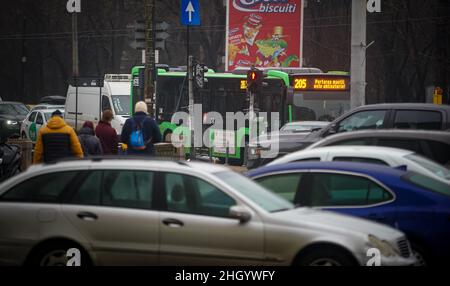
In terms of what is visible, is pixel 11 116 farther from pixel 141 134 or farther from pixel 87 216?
pixel 87 216

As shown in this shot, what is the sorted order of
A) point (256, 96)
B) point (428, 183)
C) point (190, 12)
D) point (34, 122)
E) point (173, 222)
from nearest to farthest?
point (173, 222) < point (428, 183) < point (190, 12) < point (256, 96) < point (34, 122)

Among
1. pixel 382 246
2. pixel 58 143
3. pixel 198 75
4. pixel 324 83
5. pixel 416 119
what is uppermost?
pixel 198 75

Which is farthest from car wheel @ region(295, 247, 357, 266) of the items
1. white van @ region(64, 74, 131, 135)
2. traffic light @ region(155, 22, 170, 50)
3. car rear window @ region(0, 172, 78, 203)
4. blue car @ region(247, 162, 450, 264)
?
white van @ region(64, 74, 131, 135)

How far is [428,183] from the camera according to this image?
1011 centimetres

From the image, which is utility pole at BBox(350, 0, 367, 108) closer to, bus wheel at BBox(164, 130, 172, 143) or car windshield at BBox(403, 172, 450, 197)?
Result: bus wheel at BBox(164, 130, 172, 143)

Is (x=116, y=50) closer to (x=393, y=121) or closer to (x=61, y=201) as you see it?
(x=393, y=121)

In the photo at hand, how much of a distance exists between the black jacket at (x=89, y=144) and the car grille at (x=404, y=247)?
7.45 m

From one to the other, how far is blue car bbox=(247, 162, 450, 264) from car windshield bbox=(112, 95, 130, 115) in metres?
23.4

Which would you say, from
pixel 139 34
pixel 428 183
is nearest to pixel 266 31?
pixel 139 34

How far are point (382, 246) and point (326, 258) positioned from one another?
53cm

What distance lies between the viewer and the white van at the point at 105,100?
110 feet

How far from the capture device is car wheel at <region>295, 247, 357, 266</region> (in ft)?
27.1

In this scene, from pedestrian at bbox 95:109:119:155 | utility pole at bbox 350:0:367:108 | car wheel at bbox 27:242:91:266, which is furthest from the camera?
utility pole at bbox 350:0:367:108
